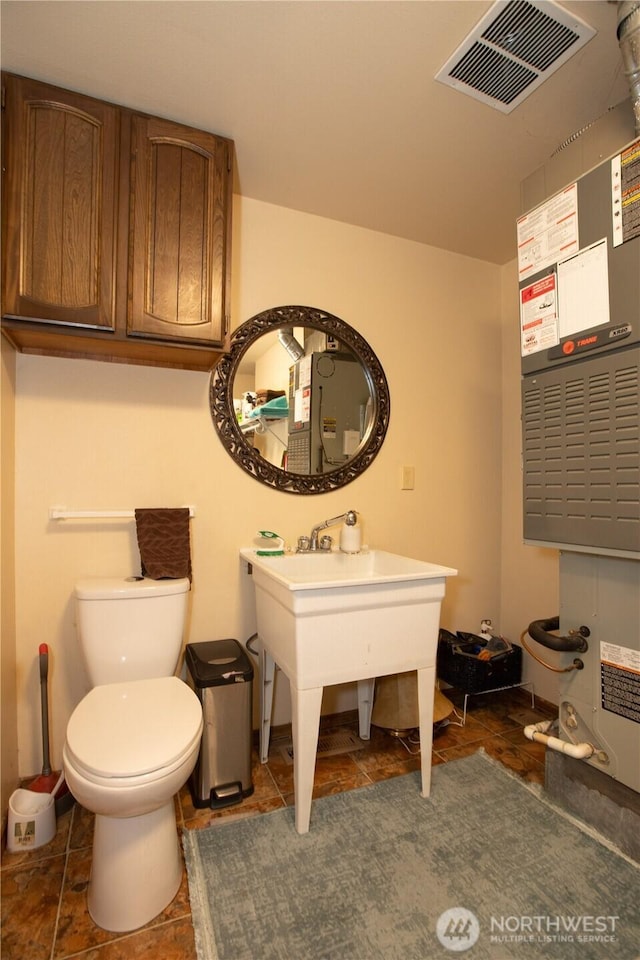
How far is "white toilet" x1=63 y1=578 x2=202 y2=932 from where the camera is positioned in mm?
1138

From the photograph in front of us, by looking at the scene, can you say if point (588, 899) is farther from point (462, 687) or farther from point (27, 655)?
point (27, 655)

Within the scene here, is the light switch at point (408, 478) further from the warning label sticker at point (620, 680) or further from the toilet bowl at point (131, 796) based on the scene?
the toilet bowl at point (131, 796)

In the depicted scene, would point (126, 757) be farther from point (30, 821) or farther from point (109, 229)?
point (109, 229)

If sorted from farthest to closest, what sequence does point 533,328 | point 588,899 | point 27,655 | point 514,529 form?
point 514,529 → point 27,655 → point 533,328 → point 588,899

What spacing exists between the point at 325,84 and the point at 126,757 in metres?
2.11

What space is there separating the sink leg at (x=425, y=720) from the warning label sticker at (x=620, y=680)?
556mm

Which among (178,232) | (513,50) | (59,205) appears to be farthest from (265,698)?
(513,50)

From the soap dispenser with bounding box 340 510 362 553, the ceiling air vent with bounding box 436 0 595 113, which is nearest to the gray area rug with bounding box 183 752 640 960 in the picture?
the soap dispenser with bounding box 340 510 362 553

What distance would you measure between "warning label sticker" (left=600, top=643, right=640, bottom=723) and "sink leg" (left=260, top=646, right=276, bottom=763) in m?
1.21

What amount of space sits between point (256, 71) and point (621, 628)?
2.12 meters

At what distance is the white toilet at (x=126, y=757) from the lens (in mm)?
1138

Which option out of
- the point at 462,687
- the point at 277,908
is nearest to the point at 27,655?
the point at 277,908

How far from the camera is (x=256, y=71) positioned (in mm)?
1456

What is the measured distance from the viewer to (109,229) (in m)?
1.53
